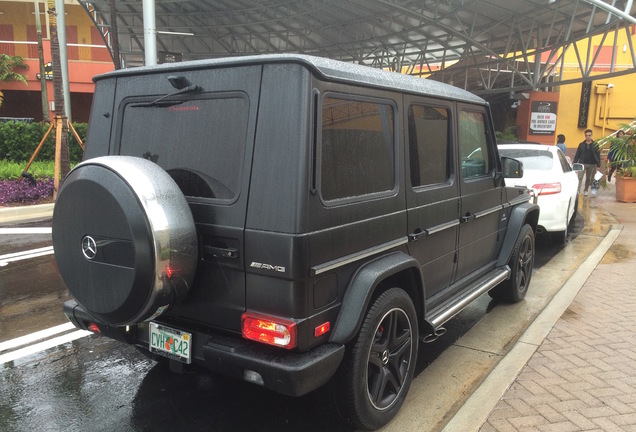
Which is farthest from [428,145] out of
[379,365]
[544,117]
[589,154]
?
[544,117]

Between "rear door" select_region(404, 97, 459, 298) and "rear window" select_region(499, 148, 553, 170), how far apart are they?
4.72 metres

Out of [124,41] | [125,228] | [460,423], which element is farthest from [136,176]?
[124,41]

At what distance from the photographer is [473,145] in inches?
177

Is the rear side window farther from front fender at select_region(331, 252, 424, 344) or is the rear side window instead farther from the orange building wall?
the orange building wall

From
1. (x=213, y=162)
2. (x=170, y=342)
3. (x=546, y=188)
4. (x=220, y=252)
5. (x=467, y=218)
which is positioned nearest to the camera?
(x=220, y=252)

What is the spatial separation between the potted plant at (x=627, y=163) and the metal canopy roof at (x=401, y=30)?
3.38 m

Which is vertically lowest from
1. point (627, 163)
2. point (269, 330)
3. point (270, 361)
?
point (270, 361)

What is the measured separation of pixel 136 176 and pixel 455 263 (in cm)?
262

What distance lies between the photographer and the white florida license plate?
9.34ft

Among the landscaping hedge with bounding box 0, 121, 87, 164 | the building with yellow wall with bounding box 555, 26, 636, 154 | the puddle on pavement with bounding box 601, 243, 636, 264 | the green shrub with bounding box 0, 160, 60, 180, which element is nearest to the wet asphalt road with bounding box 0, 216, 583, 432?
the puddle on pavement with bounding box 601, 243, 636, 264

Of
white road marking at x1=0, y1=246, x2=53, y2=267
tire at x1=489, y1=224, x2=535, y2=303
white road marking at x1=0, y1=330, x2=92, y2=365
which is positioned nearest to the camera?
white road marking at x1=0, y1=330, x2=92, y2=365

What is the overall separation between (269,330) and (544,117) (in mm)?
21838

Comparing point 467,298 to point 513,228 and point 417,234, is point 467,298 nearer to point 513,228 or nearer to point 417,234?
point 417,234

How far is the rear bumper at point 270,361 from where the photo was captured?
2512 mm
